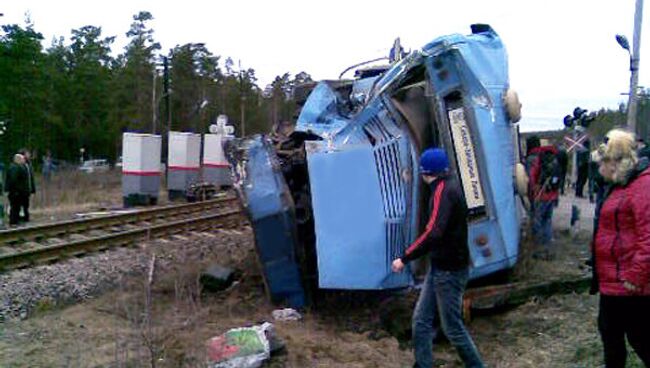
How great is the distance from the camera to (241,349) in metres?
5.09

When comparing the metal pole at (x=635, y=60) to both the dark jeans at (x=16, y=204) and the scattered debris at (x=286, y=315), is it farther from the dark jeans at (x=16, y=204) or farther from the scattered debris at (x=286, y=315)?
the dark jeans at (x=16, y=204)

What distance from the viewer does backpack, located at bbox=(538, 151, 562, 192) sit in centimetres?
988

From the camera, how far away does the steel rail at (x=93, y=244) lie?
9648mm

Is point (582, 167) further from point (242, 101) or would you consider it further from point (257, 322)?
point (242, 101)

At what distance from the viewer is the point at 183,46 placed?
55.4 metres

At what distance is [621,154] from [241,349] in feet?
9.55

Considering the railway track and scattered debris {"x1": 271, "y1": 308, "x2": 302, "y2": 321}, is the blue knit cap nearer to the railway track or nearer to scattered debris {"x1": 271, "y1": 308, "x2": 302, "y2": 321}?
scattered debris {"x1": 271, "y1": 308, "x2": 302, "y2": 321}

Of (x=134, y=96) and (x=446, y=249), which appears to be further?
(x=134, y=96)

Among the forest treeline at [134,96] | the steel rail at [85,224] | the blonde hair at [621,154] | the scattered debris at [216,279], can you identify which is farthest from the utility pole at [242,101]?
the blonde hair at [621,154]

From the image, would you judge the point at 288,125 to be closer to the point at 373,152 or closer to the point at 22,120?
the point at 373,152

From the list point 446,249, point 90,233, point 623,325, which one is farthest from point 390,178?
point 90,233

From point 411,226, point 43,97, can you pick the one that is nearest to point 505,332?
point 411,226

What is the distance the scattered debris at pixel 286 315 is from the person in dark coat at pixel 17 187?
10004mm

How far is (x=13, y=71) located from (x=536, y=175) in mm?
41044
